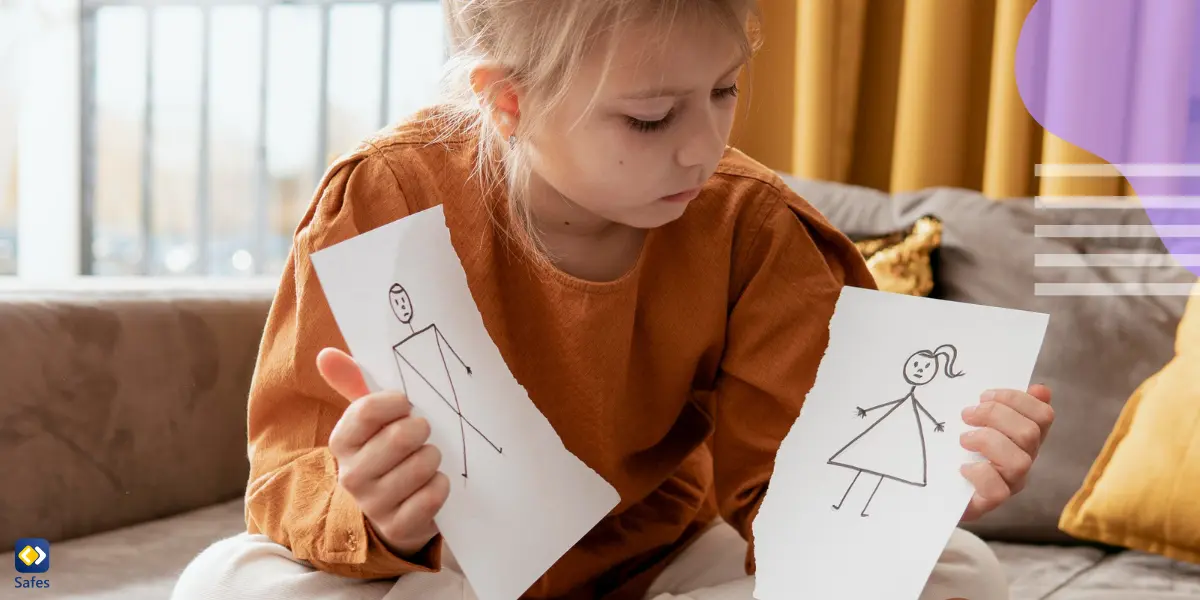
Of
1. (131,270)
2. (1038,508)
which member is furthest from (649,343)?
(131,270)

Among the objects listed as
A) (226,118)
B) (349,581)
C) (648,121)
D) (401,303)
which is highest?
(226,118)

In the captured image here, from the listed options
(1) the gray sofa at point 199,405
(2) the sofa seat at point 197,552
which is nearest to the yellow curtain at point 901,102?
(1) the gray sofa at point 199,405

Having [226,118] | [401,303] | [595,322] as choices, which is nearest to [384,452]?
[401,303]

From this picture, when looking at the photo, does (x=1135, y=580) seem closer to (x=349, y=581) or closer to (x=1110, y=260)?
(x=1110, y=260)

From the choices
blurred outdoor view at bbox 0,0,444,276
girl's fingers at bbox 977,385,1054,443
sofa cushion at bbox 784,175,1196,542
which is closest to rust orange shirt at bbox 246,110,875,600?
girl's fingers at bbox 977,385,1054,443

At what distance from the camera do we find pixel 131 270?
2.45 metres

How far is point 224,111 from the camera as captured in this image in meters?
2.40

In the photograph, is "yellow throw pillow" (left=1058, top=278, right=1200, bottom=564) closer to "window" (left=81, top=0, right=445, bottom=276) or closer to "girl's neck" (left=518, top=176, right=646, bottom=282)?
"girl's neck" (left=518, top=176, right=646, bottom=282)

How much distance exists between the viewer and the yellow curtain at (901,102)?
1.61 m

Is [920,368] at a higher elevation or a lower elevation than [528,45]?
lower

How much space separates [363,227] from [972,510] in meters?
0.52

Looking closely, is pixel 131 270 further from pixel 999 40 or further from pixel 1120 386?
pixel 1120 386

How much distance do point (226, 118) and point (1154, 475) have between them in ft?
6.91

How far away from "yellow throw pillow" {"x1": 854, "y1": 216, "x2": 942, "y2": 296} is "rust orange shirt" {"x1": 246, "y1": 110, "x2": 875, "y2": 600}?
399 millimetres
